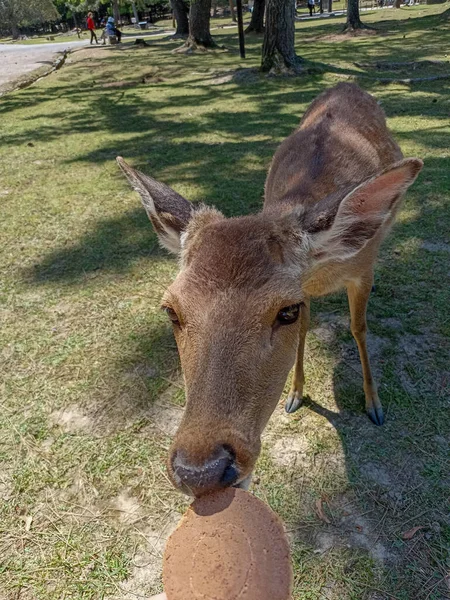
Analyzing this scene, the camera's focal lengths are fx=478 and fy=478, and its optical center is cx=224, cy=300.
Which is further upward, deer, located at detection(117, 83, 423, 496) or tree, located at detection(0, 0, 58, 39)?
tree, located at detection(0, 0, 58, 39)

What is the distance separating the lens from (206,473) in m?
1.60

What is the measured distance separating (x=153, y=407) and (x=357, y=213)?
6.83 feet

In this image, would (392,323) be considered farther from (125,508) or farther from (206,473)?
(206,473)

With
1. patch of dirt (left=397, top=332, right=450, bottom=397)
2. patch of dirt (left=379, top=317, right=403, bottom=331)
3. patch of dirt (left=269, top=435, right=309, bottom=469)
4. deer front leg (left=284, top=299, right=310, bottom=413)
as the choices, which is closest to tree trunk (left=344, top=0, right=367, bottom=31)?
patch of dirt (left=379, top=317, right=403, bottom=331)

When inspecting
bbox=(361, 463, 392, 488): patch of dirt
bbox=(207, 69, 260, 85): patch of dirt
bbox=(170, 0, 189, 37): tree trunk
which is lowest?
bbox=(361, 463, 392, 488): patch of dirt

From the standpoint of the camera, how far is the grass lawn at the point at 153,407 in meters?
2.59

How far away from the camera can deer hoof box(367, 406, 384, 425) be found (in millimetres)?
3348

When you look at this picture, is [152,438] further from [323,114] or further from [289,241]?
[323,114]

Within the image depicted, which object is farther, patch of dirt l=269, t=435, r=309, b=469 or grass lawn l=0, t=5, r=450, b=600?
patch of dirt l=269, t=435, r=309, b=469

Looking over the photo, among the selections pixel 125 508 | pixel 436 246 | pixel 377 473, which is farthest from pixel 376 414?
pixel 436 246

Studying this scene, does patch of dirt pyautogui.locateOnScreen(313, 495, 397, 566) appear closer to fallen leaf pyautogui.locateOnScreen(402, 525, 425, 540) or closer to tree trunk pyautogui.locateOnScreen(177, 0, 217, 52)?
fallen leaf pyautogui.locateOnScreen(402, 525, 425, 540)

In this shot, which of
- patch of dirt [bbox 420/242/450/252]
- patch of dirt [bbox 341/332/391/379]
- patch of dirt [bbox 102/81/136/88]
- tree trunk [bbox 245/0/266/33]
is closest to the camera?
patch of dirt [bbox 341/332/391/379]

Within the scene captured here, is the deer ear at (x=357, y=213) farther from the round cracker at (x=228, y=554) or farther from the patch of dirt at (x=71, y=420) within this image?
the patch of dirt at (x=71, y=420)

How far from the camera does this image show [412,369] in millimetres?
3756
